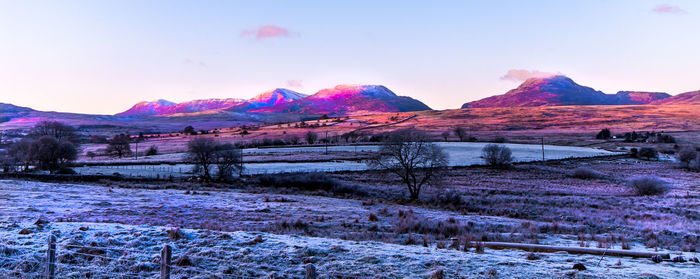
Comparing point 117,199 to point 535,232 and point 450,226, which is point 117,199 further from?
point 535,232

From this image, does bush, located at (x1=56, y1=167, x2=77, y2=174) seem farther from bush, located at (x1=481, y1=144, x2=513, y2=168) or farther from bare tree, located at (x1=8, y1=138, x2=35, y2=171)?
bush, located at (x1=481, y1=144, x2=513, y2=168)

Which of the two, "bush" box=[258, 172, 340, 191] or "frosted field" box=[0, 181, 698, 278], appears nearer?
"frosted field" box=[0, 181, 698, 278]

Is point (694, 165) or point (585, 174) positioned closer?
point (585, 174)

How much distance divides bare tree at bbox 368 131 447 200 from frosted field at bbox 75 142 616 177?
64.3 feet

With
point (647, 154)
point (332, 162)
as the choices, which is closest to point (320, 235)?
point (332, 162)

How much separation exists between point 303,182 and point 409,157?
11.6 m

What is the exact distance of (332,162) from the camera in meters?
73.9

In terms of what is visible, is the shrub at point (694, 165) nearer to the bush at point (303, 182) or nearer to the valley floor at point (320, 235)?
the valley floor at point (320, 235)

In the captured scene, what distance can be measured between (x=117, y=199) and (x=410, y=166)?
22334mm

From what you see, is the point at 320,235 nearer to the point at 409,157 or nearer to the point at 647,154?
the point at 409,157

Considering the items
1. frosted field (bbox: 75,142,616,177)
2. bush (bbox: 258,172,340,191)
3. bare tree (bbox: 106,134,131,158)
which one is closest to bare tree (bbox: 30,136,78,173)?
frosted field (bbox: 75,142,616,177)

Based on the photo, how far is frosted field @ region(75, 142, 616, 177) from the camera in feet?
199

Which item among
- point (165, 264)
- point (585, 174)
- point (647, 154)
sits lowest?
point (585, 174)

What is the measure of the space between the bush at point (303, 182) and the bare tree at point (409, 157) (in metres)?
6.06
